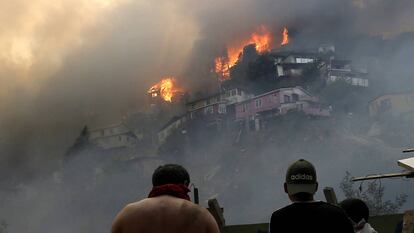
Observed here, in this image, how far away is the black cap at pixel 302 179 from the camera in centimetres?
340

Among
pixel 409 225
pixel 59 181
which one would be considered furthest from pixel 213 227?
pixel 59 181

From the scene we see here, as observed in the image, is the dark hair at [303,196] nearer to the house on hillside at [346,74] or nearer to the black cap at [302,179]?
the black cap at [302,179]

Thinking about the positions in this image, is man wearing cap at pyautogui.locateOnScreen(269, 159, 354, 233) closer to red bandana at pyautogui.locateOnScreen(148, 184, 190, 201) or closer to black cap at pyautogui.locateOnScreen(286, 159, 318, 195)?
black cap at pyautogui.locateOnScreen(286, 159, 318, 195)

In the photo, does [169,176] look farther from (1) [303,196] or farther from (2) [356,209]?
(2) [356,209]

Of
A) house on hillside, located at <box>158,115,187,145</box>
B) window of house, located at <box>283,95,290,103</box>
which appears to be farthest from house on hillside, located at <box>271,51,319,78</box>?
house on hillside, located at <box>158,115,187,145</box>

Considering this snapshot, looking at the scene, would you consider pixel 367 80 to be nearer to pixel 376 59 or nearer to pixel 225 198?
pixel 376 59

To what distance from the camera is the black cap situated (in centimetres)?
340

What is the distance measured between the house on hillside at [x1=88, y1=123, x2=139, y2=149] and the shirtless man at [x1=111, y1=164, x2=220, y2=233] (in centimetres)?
4809

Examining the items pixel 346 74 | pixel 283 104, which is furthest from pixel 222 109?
pixel 346 74

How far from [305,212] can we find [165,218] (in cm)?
94

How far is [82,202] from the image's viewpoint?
50344 mm

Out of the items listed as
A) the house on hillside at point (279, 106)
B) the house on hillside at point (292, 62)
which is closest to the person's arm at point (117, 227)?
the house on hillside at point (279, 106)

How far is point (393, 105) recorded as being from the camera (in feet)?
139

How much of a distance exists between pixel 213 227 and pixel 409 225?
1417mm
